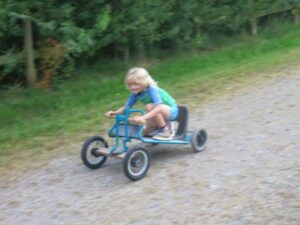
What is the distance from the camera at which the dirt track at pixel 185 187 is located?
4703 mm

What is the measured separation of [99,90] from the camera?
9359 millimetres

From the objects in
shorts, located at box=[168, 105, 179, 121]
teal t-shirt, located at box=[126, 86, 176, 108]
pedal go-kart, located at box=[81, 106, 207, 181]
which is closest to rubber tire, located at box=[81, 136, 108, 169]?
pedal go-kart, located at box=[81, 106, 207, 181]

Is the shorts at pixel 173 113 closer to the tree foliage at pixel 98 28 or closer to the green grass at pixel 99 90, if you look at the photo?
the green grass at pixel 99 90

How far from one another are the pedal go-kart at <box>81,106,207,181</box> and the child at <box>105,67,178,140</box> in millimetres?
98

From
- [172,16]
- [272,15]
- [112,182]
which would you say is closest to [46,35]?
[172,16]

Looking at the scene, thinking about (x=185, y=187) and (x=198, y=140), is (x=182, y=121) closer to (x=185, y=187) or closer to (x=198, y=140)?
(x=198, y=140)

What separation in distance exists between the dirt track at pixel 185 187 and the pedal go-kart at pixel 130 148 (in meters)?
0.11

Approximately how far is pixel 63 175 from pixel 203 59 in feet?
19.9

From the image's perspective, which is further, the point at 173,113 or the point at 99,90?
the point at 99,90

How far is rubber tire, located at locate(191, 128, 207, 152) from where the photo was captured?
241 inches

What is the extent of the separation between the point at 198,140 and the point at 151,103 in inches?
25.8

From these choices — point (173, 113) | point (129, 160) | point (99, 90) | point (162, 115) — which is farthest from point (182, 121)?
point (99, 90)

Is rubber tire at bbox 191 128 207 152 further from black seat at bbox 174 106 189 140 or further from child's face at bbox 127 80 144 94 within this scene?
child's face at bbox 127 80 144 94

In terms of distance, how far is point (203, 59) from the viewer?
1147 cm
